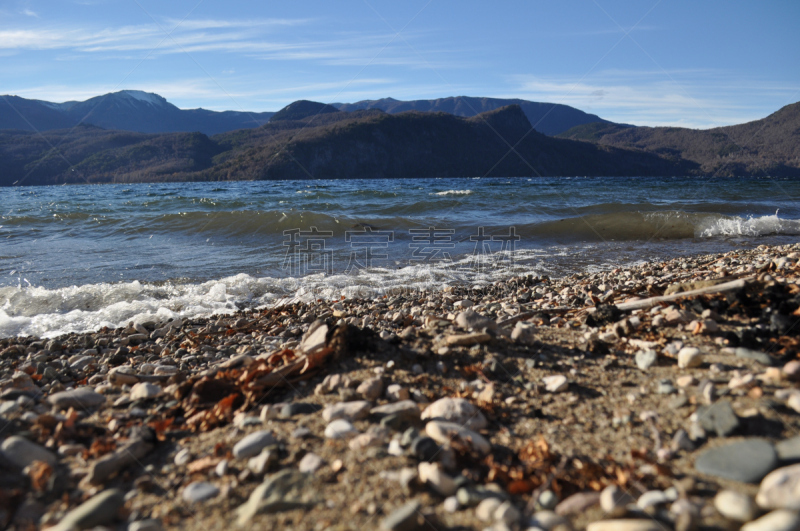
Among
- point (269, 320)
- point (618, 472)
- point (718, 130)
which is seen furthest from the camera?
point (718, 130)

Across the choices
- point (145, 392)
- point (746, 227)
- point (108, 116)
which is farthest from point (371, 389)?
point (108, 116)

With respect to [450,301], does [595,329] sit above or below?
above

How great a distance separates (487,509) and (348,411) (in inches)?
32.1

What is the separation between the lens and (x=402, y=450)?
5.48ft

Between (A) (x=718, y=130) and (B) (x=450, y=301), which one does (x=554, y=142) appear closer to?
(A) (x=718, y=130)

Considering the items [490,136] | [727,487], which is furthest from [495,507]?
[490,136]

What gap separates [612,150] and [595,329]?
118m

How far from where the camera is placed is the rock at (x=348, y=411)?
76.5 inches

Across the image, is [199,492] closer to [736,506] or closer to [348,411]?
[348,411]

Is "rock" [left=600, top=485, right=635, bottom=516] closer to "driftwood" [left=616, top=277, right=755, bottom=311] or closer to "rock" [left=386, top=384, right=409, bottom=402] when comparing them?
"rock" [left=386, top=384, right=409, bottom=402]

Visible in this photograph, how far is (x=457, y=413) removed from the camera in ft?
6.12

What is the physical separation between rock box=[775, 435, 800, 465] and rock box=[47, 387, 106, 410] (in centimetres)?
313

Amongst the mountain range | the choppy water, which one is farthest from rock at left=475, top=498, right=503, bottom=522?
the mountain range

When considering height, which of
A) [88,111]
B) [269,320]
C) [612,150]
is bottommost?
[269,320]
